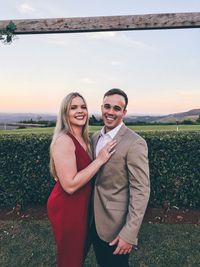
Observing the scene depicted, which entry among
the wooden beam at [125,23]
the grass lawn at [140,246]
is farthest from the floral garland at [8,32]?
the grass lawn at [140,246]

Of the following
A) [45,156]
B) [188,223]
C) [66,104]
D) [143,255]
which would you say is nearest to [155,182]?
[188,223]

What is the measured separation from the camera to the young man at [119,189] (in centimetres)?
282

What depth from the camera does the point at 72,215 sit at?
3.08 m

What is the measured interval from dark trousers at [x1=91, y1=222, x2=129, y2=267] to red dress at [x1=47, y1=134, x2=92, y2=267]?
130 millimetres

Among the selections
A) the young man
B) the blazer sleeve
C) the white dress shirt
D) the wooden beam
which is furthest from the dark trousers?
the wooden beam

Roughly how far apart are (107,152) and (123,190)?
38 centimetres

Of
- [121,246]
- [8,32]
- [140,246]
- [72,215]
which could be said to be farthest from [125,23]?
[140,246]

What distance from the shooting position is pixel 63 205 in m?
3.07

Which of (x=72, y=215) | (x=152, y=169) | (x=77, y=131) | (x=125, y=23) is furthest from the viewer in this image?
(x=152, y=169)

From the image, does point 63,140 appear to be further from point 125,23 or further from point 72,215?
point 125,23

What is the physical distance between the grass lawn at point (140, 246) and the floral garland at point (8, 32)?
318 centimetres

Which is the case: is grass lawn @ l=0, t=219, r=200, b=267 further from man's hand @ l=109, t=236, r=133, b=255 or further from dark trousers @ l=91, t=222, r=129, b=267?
man's hand @ l=109, t=236, r=133, b=255

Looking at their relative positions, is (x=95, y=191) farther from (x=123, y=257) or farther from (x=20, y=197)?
(x=20, y=197)

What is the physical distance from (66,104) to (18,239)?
335cm
